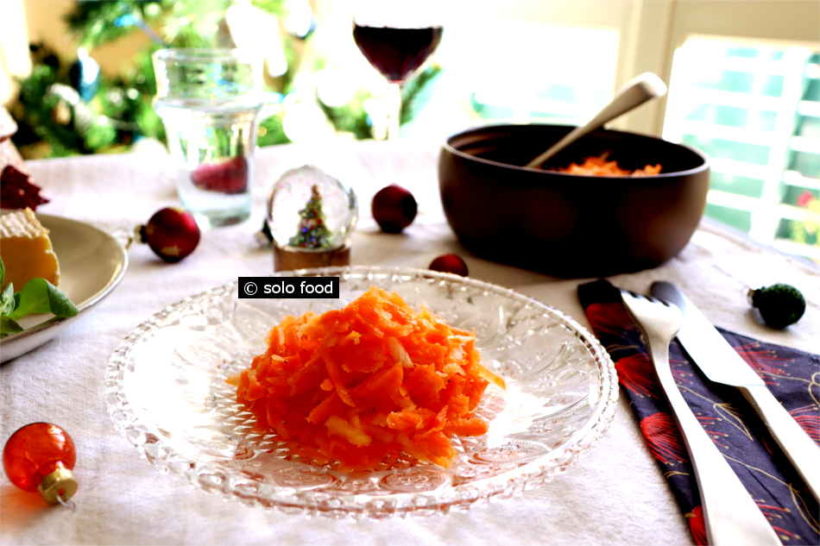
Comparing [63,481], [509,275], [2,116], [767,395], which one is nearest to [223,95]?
[2,116]

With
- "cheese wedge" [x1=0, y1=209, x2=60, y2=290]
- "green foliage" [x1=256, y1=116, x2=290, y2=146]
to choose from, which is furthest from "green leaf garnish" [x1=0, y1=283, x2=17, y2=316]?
"green foliage" [x1=256, y1=116, x2=290, y2=146]

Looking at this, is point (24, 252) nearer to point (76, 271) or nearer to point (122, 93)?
point (76, 271)

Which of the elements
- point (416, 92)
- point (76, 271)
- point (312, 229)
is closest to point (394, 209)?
point (312, 229)

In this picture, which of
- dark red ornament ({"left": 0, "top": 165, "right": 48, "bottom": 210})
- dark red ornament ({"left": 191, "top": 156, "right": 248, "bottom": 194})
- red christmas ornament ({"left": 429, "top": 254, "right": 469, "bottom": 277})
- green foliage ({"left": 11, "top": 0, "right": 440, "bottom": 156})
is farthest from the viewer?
green foliage ({"left": 11, "top": 0, "right": 440, "bottom": 156})

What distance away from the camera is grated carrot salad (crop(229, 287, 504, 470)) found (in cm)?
59

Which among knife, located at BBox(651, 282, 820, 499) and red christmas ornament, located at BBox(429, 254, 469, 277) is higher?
red christmas ornament, located at BBox(429, 254, 469, 277)

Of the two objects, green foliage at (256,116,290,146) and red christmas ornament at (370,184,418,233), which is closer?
red christmas ornament at (370,184,418,233)

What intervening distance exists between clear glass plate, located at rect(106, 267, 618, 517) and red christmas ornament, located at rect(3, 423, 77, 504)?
56 millimetres

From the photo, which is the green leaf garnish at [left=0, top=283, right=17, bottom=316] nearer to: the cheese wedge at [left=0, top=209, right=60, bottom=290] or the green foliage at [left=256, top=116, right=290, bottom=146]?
the cheese wedge at [left=0, top=209, right=60, bottom=290]

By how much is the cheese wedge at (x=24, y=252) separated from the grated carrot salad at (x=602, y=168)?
0.68 m

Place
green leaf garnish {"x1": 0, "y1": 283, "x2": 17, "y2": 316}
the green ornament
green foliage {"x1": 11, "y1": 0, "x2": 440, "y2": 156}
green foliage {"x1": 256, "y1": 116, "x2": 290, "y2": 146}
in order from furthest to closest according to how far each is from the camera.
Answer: green foliage {"x1": 256, "y1": 116, "x2": 290, "y2": 146}
green foliage {"x1": 11, "y1": 0, "x2": 440, "y2": 156}
the green ornament
green leaf garnish {"x1": 0, "y1": 283, "x2": 17, "y2": 316}

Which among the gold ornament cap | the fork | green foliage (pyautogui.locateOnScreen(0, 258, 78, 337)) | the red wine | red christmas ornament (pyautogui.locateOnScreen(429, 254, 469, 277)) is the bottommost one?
the gold ornament cap

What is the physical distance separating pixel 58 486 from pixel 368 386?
241mm

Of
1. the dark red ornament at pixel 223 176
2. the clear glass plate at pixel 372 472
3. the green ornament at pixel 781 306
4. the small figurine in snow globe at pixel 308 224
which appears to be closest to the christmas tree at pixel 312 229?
the small figurine in snow globe at pixel 308 224
